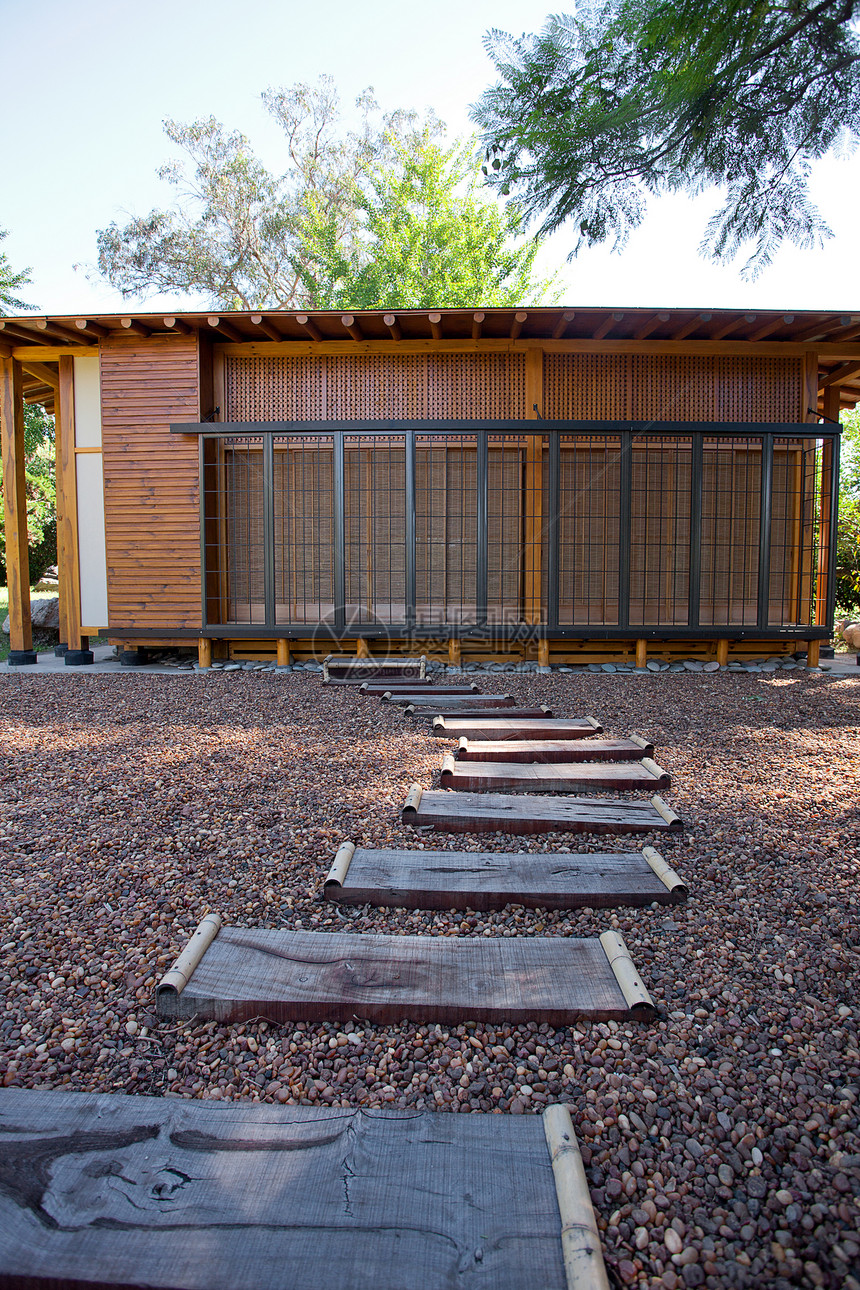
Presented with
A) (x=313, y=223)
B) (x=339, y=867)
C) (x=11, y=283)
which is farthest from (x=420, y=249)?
(x=339, y=867)

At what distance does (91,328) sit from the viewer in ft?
23.7

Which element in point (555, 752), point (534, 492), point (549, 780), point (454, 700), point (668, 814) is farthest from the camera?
point (534, 492)

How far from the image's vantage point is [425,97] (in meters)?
19.4

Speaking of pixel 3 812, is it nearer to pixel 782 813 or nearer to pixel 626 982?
pixel 626 982

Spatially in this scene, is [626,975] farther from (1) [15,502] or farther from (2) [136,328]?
(1) [15,502]

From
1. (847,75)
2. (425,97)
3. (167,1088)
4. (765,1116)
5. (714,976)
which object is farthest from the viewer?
(425,97)

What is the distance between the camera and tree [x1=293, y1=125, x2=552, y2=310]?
1811cm

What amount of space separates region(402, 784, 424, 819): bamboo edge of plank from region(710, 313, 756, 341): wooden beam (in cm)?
624

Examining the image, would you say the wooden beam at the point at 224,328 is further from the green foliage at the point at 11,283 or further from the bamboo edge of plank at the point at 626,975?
the green foliage at the point at 11,283

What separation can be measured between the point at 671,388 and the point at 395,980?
7.58 metres

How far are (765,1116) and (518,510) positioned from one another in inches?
274

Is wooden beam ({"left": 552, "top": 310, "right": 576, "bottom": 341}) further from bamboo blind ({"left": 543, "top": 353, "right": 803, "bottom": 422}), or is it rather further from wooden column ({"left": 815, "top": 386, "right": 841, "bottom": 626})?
wooden column ({"left": 815, "top": 386, "right": 841, "bottom": 626})

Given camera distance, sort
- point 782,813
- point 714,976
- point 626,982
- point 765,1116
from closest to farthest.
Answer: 1. point 765,1116
2. point 626,982
3. point 714,976
4. point 782,813

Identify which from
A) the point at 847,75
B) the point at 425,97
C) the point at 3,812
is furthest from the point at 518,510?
the point at 425,97
